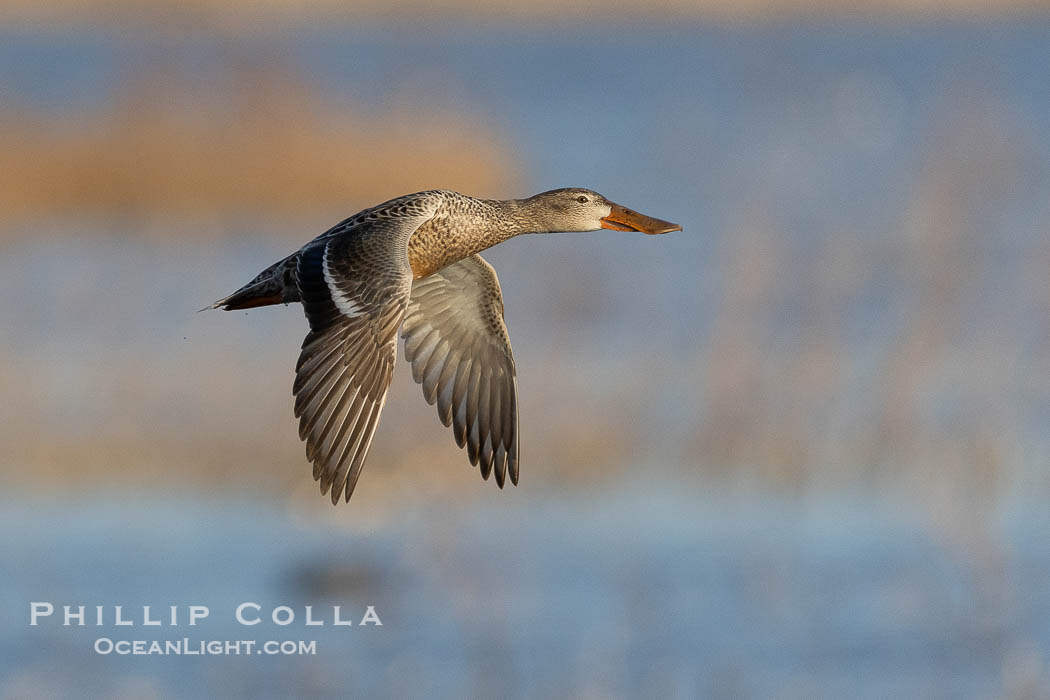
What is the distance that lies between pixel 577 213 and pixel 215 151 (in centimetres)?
1281

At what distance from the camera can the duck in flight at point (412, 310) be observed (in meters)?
5.60

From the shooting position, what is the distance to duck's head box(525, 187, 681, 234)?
6.82 metres

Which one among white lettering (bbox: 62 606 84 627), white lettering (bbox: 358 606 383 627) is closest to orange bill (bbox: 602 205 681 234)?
white lettering (bbox: 358 606 383 627)

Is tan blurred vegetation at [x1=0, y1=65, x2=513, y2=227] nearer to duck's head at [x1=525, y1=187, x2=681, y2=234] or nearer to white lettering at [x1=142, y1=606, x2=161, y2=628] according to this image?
white lettering at [x1=142, y1=606, x2=161, y2=628]

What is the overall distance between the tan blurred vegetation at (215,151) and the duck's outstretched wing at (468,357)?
10649 mm

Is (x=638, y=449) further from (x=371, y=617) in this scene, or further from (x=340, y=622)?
(x=340, y=622)

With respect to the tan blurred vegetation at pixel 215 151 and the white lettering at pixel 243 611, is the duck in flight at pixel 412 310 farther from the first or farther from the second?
the tan blurred vegetation at pixel 215 151

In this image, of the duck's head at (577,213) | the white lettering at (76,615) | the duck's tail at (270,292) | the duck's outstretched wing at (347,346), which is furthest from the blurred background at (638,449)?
the duck's outstretched wing at (347,346)

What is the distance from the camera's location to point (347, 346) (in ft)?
18.7

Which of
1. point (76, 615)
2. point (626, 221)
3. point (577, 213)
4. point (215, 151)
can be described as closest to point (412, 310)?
point (577, 213)

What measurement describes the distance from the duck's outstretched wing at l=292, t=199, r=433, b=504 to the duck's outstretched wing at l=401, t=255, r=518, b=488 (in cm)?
108

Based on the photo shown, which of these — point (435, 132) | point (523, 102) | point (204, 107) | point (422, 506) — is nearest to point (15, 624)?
point (422, 506)

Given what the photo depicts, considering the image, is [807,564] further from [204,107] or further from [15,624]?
[204,107]

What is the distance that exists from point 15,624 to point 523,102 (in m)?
18.9
